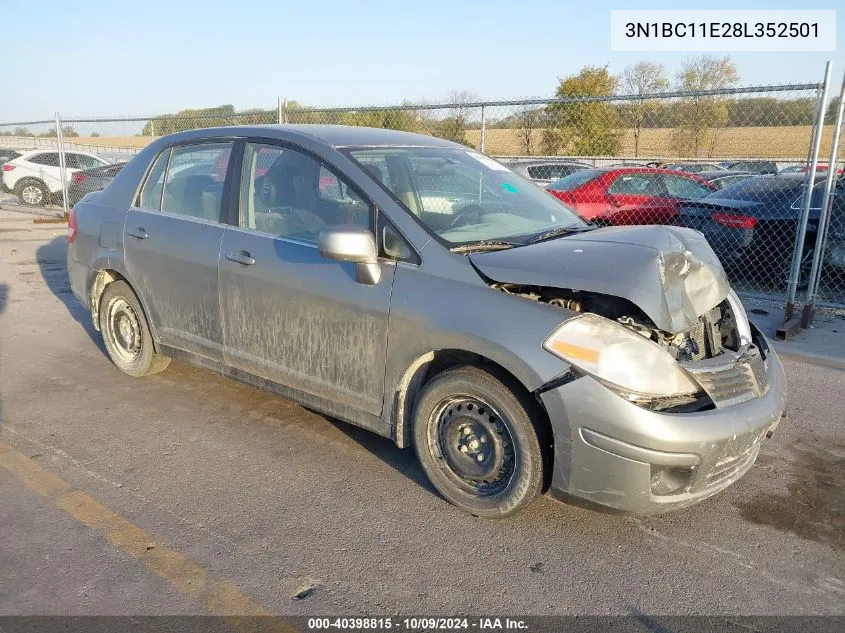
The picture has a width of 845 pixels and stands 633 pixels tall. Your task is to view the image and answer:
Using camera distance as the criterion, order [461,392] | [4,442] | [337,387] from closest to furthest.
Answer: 1. [461,392]
2. [337,387]
3. [4,442]

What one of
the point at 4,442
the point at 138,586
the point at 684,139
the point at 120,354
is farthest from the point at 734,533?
the point at 684,139

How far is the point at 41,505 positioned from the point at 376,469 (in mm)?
1642

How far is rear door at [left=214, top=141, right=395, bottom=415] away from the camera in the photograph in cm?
347

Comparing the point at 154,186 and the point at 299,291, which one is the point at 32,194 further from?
the point at 299,291

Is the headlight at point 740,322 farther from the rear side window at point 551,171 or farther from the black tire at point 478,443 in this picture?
the rear side window at point 551,171

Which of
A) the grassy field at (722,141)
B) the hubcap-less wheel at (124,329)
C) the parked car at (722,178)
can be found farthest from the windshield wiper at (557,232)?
the parked car at (722,178)

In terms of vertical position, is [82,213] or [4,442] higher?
[82,213]

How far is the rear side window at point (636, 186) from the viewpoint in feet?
32.7

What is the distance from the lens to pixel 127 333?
5.13 meters

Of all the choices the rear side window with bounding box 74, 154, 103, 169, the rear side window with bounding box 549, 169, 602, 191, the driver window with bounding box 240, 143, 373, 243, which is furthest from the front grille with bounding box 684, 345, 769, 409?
the rear side window with bounding box 74, 154, 103, 169

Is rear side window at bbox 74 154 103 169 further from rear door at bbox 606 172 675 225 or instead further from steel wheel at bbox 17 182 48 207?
rear door at bbox 606 172 675 225

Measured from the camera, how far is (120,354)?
520 cm

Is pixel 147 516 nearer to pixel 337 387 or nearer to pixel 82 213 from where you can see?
pixel 337 387

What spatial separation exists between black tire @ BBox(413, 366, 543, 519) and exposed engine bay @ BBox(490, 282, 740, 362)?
1.46ft
